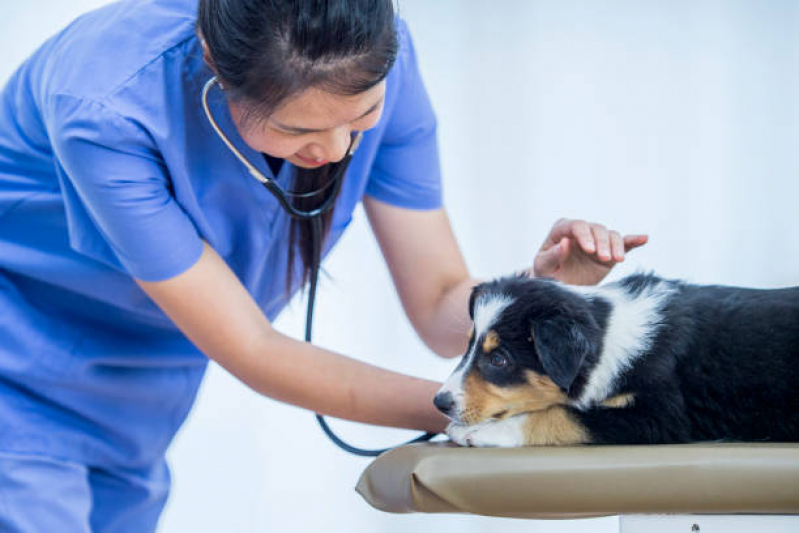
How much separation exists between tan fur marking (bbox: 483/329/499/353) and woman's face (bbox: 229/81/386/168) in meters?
0.37

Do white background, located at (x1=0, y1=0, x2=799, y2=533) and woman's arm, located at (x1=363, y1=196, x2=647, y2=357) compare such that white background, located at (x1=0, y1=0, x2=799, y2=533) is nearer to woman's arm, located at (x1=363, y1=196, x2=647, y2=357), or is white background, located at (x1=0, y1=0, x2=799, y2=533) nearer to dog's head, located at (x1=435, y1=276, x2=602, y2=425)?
woman's arm, located at (x1=363, y1=196, x2=647, y2=357)

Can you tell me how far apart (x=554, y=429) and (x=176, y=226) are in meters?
0.61

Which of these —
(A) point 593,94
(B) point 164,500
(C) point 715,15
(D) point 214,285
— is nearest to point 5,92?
(D) point 214,285

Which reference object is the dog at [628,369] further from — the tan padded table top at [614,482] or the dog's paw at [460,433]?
the tan padded table top at [614,482]

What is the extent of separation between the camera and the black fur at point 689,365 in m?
1.13

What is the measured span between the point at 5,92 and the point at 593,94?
5.70 feet

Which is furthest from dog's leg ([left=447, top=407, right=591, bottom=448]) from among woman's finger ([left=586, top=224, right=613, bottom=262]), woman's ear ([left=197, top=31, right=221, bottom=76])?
woman's ear ([left=197, top=31, right=221, bottom=76])

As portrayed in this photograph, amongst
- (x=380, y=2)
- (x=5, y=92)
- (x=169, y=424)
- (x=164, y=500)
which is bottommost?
(x=164, y=500)

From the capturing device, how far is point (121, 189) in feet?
3.68

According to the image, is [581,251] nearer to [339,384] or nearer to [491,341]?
[491,341]

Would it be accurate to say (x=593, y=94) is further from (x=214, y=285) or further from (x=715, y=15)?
(x=214, y=285)

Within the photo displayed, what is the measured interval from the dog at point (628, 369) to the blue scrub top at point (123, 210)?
15.6 inches

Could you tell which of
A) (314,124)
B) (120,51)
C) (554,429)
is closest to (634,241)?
(554,429)

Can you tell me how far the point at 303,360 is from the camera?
122cm
